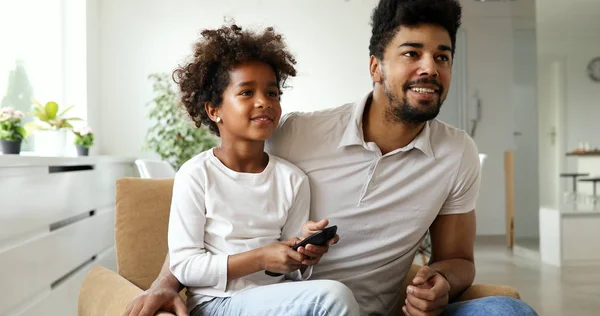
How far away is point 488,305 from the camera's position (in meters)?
1.41

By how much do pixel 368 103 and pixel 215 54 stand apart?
0.46 meters

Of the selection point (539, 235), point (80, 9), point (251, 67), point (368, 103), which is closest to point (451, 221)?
point (368, 103)

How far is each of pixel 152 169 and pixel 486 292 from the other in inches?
112

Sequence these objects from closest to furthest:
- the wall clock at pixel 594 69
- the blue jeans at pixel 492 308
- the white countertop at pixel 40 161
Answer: the blue jeans at pixel 492 308, the white countertop at pixel 40 161, the wall clock at pixel 594 69

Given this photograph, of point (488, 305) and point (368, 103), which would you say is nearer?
point (488, 305)

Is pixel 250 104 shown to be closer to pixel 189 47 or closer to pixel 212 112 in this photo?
pixel 212 112

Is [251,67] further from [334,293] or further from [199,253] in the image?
[334,293]

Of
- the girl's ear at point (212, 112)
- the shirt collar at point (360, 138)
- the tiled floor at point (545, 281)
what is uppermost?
the girl's ear at point (212, 112)

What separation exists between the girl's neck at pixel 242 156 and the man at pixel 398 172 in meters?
0.13

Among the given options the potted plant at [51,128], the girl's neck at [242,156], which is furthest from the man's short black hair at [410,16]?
the potted plant at [51,128]

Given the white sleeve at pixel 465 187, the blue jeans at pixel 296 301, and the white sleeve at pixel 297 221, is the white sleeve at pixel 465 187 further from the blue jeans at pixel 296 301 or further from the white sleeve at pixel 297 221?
the blue jeans at pixel 296 301

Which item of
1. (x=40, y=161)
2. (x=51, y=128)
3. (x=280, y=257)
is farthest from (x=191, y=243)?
(x=51, y=128)

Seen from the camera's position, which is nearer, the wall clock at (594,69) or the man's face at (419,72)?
the man's face at (419,72)

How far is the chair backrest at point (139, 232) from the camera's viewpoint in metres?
1.79
